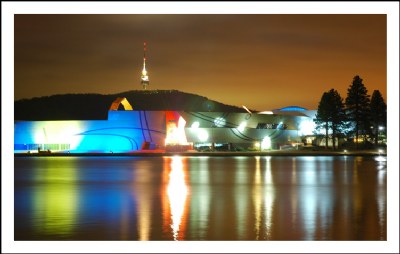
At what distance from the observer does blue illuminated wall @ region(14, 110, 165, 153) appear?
139ft

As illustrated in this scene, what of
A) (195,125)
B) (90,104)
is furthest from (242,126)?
(90,104)

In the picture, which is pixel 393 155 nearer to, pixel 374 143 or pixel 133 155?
pixel 133 155

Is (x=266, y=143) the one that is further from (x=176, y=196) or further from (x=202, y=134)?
(x=176, y=196)

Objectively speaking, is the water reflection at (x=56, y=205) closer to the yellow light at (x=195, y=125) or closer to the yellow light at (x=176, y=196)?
the yellow light at (x=176, y=196)

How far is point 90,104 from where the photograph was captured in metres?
67.5

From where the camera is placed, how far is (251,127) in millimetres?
47688

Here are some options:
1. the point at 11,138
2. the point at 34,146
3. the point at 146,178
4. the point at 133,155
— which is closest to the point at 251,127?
the point at 133,155

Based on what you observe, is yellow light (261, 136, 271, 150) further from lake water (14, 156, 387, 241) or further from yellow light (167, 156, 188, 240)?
lake water (14, 156, 387, 241)

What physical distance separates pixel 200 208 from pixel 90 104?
56779 millimetres

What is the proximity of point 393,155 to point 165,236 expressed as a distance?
5.12 m

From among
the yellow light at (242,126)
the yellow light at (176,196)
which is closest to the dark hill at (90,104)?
the yellow light at (242,126)

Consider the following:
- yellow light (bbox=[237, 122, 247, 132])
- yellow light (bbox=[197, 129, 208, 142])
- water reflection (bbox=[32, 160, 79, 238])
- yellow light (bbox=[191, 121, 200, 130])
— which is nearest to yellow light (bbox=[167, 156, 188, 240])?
water reflection (bbox=[32, 160, 79, 238])

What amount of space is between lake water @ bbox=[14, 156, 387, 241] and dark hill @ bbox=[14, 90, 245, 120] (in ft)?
→ 113

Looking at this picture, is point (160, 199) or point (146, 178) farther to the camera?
point (146, 178)
